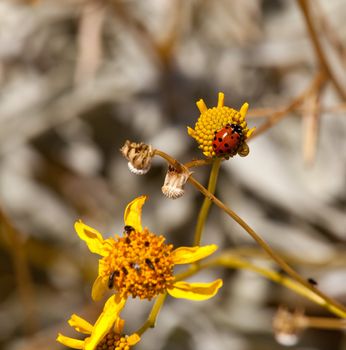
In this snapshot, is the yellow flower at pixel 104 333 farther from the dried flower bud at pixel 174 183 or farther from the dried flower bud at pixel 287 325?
the dried flower bud at pixel 287 325

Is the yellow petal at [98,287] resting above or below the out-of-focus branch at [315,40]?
below

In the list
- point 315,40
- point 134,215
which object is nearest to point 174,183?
point 134,215

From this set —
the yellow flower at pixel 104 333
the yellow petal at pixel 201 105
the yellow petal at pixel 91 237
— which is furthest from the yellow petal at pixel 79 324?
the yellow petal at pixel 201 105

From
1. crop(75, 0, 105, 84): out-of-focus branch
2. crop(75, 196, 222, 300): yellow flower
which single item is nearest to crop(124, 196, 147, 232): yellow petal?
crop(75, 196, 222, 300): yellow flower

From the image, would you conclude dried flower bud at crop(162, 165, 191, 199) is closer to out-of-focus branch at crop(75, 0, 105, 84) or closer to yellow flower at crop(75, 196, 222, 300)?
yellow flower at crop(75, 196, 222, 300)

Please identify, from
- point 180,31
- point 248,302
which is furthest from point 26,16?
point 248,302

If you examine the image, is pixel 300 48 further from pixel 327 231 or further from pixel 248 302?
pixel 248 302
